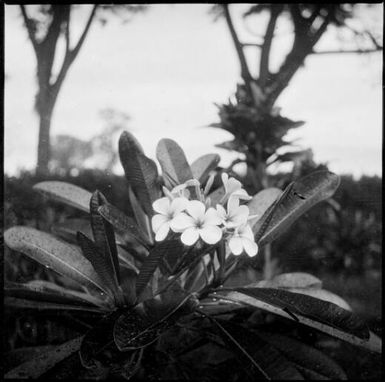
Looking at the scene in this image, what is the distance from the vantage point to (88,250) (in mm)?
1105

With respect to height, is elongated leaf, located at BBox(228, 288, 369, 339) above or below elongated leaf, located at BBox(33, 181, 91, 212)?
below

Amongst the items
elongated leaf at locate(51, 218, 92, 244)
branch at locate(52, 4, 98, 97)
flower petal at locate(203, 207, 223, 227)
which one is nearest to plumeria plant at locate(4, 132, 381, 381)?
flower petal at locate(203, 207, 223, 227)

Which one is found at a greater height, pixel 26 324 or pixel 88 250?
pixel 88 250

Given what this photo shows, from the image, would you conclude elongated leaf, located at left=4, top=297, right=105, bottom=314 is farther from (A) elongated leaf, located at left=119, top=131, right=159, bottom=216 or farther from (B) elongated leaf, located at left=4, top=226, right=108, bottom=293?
(A) elongated leaf, located at left=119, top=131, right=159, bottom=216

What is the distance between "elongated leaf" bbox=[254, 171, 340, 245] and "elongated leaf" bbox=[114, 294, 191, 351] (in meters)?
0.27

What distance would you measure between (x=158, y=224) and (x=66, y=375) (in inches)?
18.0

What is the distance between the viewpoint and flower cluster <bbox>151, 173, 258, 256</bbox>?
101cm

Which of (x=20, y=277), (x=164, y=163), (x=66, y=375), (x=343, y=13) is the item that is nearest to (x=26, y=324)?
(x=20, y=277)

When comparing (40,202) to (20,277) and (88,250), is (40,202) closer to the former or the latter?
(20,277)

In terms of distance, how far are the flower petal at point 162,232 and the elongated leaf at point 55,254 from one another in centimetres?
26

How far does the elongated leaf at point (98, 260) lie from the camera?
3.60 ft

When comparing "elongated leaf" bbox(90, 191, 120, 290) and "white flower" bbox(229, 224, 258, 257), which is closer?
"white flower" bbox(229, 224, 258, 257)

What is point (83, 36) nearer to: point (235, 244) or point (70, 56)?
point (70, 56)

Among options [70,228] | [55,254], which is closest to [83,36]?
[70,228]
